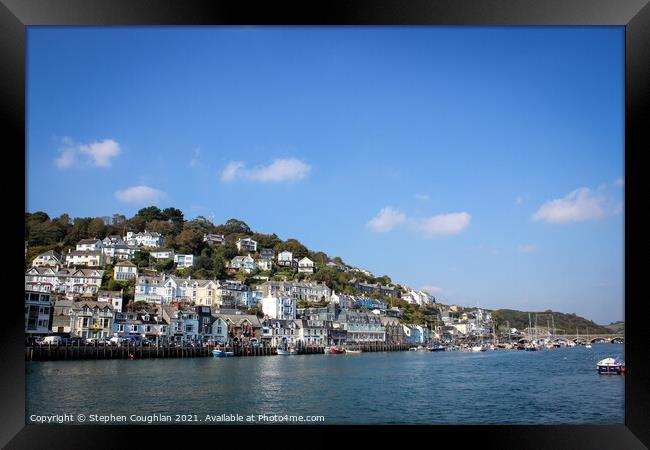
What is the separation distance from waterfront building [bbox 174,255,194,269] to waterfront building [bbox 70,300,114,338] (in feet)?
12.2

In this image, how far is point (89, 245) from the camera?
1894 cm

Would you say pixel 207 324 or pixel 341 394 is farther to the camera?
pixel 207 324

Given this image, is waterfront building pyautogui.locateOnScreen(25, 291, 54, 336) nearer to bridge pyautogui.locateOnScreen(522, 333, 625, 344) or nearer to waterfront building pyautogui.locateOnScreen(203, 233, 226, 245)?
waterfront building pyautogui.locateOnScreen(203, 233, 226, 245)

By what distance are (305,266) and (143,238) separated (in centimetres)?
677

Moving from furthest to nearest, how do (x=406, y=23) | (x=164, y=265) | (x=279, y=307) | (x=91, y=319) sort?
(x=279, y=307) < (x=164, y=265) < (x=91, y=319) < (x=406, y=23)

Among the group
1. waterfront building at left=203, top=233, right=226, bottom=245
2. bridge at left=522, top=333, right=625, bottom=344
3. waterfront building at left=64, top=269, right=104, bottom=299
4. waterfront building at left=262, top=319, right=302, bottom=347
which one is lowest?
bridge at left=522, top=333, right=625, bottom=344

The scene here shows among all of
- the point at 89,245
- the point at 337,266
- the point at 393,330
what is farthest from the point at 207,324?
the point at 393,330

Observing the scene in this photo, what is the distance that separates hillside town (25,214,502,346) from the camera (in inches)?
670

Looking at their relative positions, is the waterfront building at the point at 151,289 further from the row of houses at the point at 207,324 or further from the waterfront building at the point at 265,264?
the waterfront building at the point at 265,264

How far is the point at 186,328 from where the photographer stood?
20.8m

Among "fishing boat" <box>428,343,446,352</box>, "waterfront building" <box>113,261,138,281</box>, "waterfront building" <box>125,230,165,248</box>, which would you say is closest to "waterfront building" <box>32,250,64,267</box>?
"waterfront building" <box>113,261,138,281</box>

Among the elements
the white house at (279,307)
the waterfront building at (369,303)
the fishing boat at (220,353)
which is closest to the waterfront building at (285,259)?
the white house at (279,307)

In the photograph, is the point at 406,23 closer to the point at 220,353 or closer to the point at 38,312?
the point at 38,312

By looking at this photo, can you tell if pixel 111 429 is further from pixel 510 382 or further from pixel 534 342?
pixel 534 342
